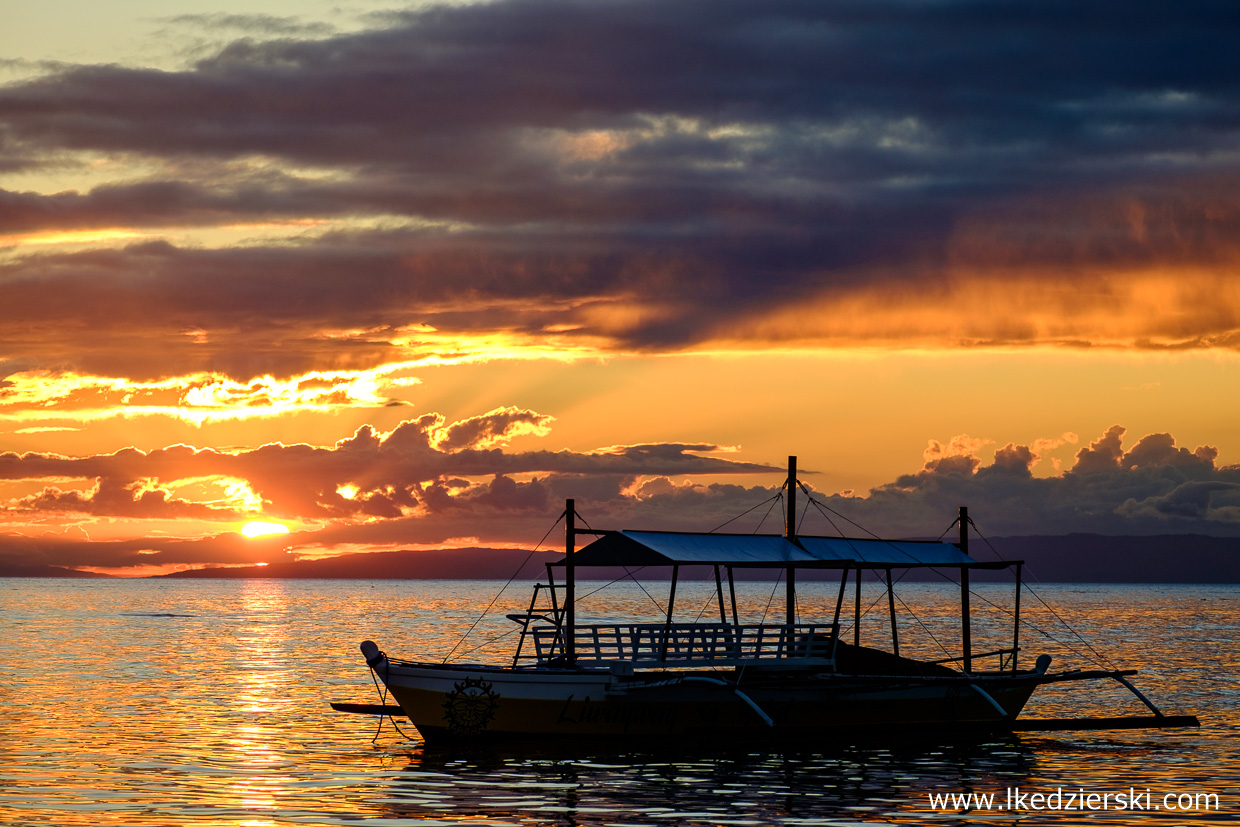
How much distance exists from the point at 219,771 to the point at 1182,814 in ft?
76.1

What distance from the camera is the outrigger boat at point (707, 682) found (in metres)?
36.8

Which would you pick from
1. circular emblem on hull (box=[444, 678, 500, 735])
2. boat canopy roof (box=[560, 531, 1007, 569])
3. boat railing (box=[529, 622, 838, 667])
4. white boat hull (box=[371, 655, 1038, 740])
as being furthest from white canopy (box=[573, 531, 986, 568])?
circular emblem on hull (box=[444, 678, 500, 735])

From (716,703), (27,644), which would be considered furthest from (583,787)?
(27,644)

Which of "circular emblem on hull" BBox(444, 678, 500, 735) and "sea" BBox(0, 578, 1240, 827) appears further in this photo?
"circular emblem on hull" BBox(444, 678, 500, 735)

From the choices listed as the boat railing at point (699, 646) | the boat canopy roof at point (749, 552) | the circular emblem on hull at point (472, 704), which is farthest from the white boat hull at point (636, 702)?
the boat canopy roof at point (749, 552)

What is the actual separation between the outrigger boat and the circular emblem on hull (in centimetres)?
3

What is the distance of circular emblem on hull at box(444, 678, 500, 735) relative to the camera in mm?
36594

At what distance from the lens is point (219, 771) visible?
3488 centimetres

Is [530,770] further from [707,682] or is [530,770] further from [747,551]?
[747,551]

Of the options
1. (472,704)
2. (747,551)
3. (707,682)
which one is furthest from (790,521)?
(472,704)

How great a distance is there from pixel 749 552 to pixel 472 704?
9.38 m

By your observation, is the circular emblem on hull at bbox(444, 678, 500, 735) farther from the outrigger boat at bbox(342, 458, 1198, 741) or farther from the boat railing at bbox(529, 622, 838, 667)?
the boat railing at bbox(529, 622, 838, 667)

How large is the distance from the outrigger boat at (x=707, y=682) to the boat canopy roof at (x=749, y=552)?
0.17 feet

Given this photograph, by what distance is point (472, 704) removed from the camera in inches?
1442
